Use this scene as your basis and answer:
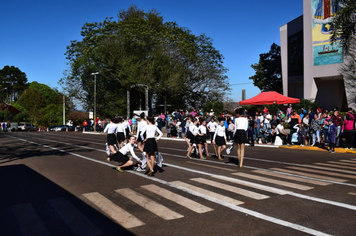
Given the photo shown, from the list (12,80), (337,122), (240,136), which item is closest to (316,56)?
(337,122)

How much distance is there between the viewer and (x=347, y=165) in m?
11.1

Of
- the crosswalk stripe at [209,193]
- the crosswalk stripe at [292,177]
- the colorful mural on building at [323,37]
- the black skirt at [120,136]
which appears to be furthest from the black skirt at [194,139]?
the colorful mural on building at [323,37]

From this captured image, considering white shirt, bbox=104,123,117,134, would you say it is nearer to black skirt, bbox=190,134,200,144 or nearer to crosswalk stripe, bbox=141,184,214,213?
black skirt, bbox=190,134,200,144

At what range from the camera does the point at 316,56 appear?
36625 millimetres

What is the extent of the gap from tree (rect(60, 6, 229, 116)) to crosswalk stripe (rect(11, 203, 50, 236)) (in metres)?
33.8

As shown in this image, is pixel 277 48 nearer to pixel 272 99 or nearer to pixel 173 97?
pixel 173 97

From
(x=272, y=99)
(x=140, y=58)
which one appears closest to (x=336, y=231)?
(x=272, y=99)

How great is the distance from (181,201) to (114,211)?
4.33 feet

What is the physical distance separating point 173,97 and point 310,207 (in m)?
41.5

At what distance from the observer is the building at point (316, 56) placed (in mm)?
35094

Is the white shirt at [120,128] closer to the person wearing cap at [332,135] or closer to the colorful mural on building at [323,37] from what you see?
the person wearing cap at [332,135]

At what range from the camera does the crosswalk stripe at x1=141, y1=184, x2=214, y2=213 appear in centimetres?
589

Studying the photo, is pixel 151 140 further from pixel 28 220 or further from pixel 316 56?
pixel 316 56

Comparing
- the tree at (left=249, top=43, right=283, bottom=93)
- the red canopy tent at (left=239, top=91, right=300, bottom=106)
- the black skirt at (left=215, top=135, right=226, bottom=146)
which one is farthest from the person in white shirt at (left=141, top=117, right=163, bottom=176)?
the tree at (left=249, top=43, right=283, bottom=93)
